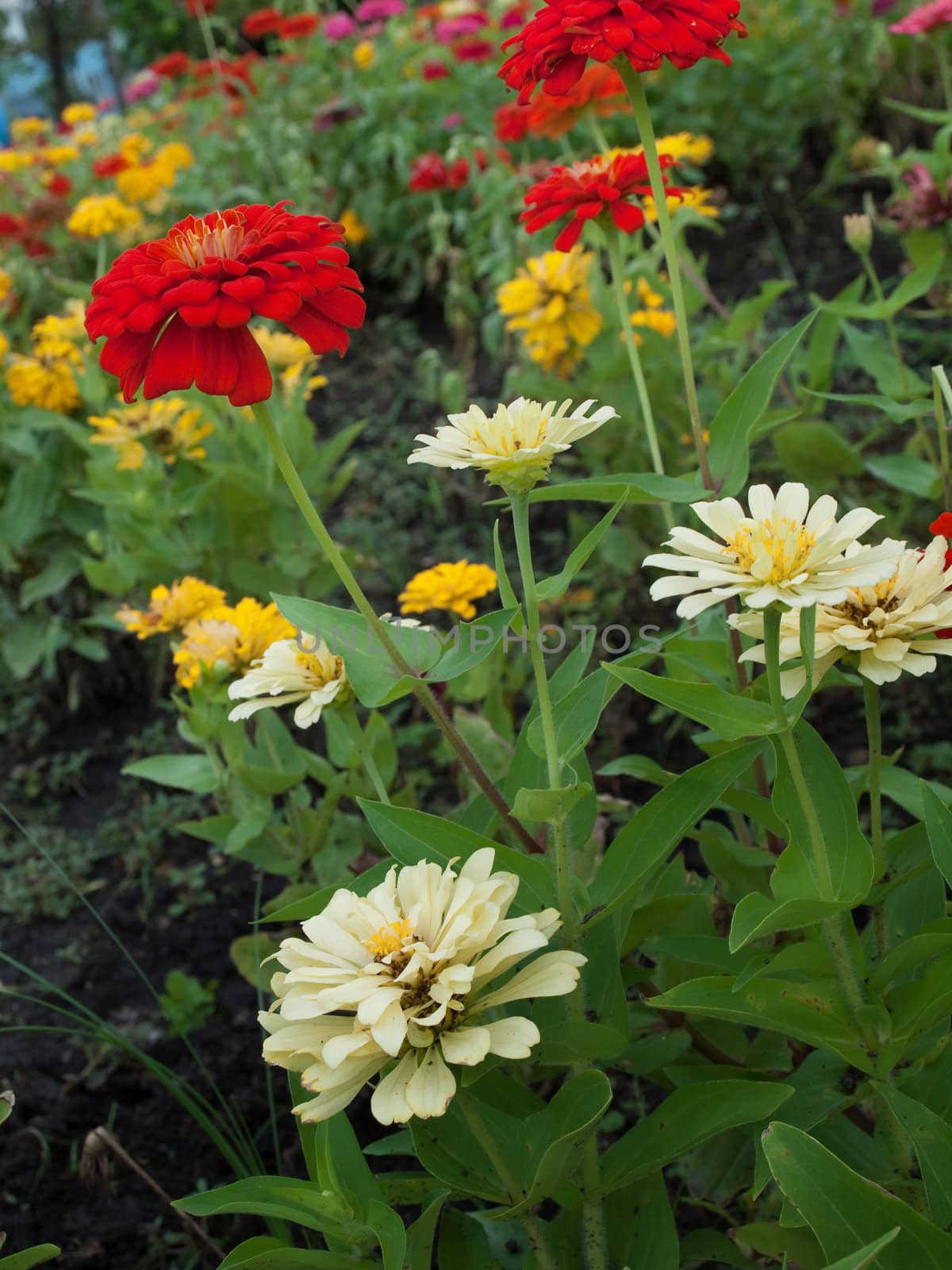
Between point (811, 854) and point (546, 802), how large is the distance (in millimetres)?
223

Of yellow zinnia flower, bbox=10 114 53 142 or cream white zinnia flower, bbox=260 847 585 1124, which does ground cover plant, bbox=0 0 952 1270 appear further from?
yellow zinnia flower, bbox=10 114 53 142

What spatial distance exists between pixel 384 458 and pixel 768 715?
227 centimetres

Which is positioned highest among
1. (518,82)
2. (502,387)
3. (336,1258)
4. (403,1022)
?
(518,82)

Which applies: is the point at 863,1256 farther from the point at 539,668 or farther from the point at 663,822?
the point at 539,668

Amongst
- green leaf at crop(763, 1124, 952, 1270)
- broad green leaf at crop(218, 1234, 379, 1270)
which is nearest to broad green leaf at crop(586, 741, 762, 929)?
green leaf at crop(763, 1124, 952, 1270)

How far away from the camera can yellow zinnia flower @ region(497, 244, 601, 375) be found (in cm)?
208

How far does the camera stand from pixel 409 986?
0.80 meters

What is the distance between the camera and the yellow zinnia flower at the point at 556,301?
2078 mm

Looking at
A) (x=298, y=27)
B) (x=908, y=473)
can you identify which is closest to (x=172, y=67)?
(x=298, y=27)

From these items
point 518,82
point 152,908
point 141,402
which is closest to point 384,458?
point 141,402

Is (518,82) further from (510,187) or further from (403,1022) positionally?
(510,187)

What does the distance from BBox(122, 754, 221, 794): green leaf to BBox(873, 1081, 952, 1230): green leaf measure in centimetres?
89

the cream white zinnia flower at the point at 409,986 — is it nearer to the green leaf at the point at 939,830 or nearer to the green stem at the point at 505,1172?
the green stem at the point at 505,1172

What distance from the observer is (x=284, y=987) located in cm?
86
